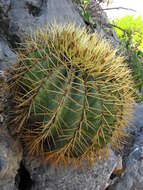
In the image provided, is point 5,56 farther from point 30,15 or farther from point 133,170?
point 133,170

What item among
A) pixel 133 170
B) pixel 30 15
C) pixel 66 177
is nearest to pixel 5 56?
pixel 30 15

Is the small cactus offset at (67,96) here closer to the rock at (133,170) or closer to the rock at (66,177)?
the rock at (66,177)

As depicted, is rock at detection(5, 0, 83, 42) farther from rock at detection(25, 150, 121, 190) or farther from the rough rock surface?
rock at detection(25, 150, 121, 190)

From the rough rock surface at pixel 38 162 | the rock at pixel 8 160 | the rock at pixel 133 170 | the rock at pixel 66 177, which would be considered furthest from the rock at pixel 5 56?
the rock at pixel 133 170

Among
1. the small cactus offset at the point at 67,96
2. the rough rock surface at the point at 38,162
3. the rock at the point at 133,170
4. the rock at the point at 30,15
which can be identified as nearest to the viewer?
the small cactus offset at the point at 67,96

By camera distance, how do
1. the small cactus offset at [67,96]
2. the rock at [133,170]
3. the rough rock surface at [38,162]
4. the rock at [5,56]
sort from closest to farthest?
1. the small cactus offset at [67,96]
2. the rough rock surface at [38,162]
3. the rock at [5,56]
4. the rock at [133,170]

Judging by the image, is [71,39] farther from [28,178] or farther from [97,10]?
[97,10]

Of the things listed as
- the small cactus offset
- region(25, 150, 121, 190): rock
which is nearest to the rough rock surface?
region(25, 150, 121, 190): rock
